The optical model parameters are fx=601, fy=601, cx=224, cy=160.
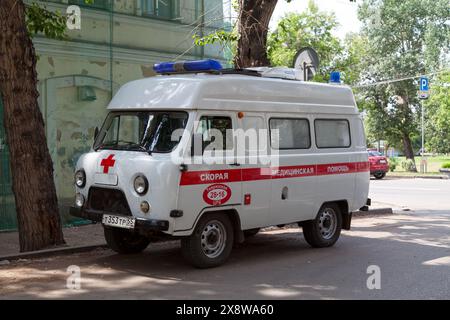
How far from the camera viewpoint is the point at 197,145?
810 centimetres

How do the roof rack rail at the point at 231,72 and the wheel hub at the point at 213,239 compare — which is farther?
the roof rack rail at the point at 231,72

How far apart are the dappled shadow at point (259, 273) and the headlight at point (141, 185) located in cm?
113

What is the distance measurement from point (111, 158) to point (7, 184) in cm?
436

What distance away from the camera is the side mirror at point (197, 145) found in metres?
8.02

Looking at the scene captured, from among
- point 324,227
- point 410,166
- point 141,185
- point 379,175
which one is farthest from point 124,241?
point 410,166

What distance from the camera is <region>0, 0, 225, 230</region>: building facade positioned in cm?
1235

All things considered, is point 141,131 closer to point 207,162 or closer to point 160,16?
point 207,162

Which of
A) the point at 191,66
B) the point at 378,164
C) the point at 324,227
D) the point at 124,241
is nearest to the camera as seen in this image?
the point at 191,66

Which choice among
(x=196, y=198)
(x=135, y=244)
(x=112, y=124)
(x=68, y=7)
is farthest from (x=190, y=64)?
(x=68, y=7)

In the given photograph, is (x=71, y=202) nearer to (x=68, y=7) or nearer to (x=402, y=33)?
(x=68, y=7)

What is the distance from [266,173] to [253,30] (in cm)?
481

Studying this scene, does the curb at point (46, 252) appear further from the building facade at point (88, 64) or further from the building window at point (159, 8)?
the building window at point (159, 8)

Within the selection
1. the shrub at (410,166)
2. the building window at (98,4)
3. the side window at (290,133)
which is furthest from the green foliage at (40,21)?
the shrub at (410,166)

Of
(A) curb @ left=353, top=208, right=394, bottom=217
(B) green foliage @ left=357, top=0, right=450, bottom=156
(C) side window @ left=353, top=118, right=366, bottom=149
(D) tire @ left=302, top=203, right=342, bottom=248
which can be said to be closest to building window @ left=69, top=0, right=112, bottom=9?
(C) side window @ left=353, top=118, right=366, bottom=149
